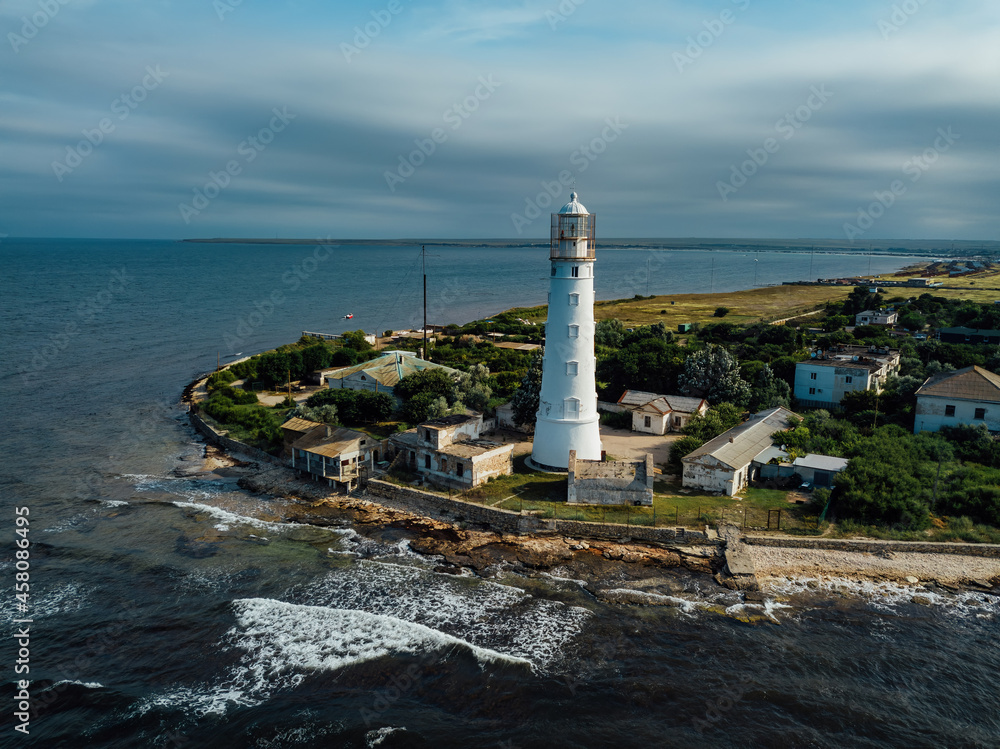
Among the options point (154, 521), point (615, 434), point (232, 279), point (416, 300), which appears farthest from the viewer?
point (232, 279)

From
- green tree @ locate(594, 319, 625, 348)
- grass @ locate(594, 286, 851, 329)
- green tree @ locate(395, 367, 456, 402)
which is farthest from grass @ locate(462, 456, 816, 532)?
grass @ locate(594, 286, 851, 329)

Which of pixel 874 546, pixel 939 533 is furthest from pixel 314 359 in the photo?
pixel 939 533

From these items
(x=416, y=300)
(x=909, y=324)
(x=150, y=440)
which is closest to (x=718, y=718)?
(x=150, y=440)

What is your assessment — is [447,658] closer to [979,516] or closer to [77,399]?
[979,516]

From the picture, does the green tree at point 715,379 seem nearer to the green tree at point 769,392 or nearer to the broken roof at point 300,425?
the green tree at point 769,392

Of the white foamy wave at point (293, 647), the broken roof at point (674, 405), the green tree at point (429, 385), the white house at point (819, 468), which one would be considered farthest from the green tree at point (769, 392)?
the white foamy wave at point (293, 647)

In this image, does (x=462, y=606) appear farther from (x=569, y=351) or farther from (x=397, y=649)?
(x=569, y=351)

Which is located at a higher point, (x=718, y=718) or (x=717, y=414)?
(x=717, y=414)
